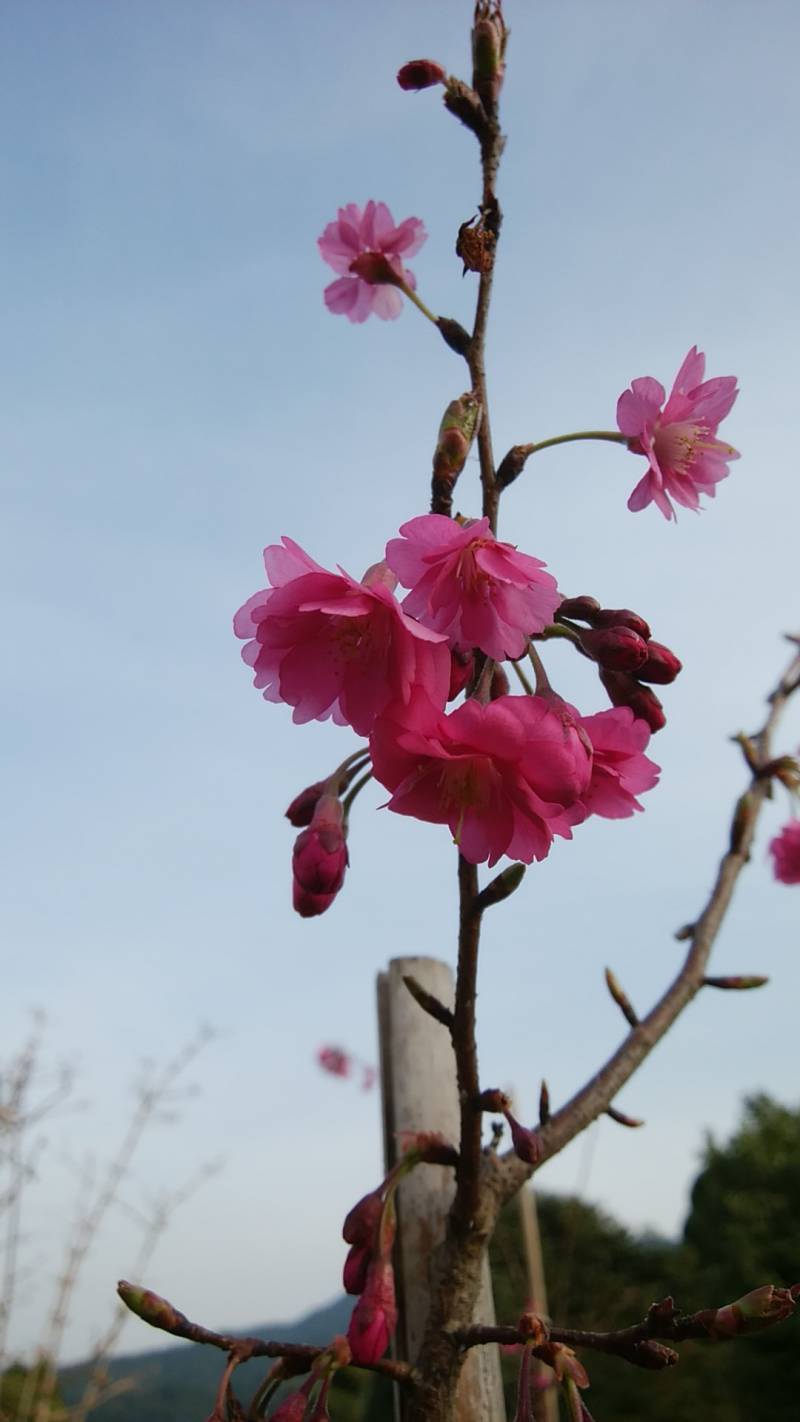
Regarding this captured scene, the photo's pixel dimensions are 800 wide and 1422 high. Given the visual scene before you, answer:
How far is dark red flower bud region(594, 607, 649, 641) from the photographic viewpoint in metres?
0.87

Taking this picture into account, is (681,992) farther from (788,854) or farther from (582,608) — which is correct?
(788,854)

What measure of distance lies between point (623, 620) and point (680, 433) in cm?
29

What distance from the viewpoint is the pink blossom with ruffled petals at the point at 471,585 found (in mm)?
787

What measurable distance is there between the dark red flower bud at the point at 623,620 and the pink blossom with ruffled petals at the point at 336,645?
19cm

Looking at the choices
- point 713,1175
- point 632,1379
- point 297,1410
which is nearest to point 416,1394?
point 297,1410

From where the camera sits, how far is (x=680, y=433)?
1.04 meters

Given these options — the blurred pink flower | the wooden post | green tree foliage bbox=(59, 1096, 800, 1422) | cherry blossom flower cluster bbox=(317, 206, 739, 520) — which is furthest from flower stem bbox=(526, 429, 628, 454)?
the blurred pink flower

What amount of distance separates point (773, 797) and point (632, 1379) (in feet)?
26.2

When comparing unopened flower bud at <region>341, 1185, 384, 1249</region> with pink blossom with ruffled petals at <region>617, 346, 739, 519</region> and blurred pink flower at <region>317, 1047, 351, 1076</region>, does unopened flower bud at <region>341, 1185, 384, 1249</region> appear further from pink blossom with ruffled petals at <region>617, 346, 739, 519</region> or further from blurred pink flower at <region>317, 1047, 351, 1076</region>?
blurred pink flower at <region>317, 1047, 351, 1076</region>

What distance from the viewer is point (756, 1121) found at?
1155cm

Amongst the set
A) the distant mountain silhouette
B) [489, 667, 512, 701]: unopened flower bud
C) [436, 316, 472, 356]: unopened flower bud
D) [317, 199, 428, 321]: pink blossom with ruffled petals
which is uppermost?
[317, 199, 428, 321]: pink blossom with ruffled petals

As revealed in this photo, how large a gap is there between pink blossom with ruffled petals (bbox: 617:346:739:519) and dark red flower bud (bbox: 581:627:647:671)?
210 mm

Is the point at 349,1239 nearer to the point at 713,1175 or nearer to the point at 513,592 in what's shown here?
the point at 513,592

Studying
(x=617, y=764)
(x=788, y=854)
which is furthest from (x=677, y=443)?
(x=788, y=854)
